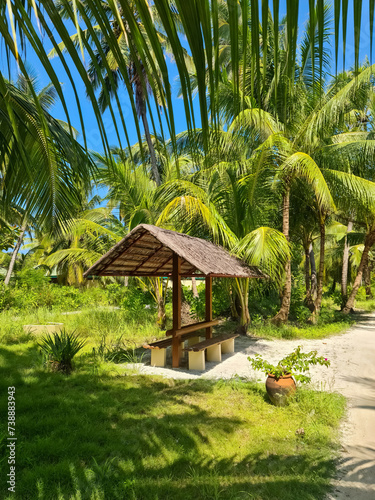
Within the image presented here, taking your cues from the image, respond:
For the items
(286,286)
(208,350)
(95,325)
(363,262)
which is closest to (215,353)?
(208,350)

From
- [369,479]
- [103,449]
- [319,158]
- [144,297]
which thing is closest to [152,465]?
[103,449]

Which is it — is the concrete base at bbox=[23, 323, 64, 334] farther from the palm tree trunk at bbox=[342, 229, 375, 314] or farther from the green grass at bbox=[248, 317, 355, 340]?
the palm tree trunk at bbox=[342, 229, 375, 314]

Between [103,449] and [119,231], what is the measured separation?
27.5 ft

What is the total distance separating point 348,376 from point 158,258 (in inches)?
184

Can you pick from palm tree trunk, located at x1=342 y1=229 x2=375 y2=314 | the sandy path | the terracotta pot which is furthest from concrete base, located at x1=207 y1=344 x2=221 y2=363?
palm tree trunk, located at x1=342 y1=229 x2=375 y2=314

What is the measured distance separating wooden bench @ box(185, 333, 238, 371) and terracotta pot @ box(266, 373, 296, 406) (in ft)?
6.13

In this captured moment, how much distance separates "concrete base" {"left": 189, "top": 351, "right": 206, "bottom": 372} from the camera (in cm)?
671

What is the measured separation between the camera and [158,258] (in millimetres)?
8508

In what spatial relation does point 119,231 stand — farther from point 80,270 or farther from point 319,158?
point 80,270

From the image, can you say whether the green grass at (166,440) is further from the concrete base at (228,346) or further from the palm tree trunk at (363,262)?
the palm tree trunk at (363,262)

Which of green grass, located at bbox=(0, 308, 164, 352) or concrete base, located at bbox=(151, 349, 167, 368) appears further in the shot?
green grass, located at bbox=(0, 308, 164, 352)

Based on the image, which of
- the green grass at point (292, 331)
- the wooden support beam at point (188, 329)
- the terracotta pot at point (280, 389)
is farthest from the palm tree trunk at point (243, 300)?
the terracotta pot at point (280, 389)

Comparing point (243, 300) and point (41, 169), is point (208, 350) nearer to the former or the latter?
point (243, 300)

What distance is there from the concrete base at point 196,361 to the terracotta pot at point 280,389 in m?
1.98
